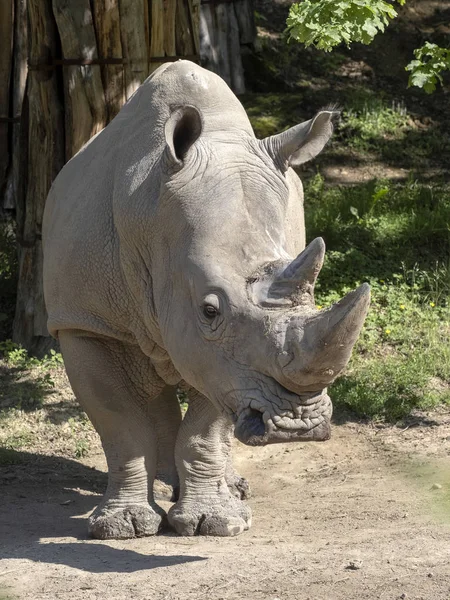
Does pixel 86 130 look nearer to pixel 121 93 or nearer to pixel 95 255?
pixel 121 93

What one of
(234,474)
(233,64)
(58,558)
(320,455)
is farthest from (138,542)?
(233,64)

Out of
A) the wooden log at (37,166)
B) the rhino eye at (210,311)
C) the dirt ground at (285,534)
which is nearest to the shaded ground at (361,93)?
the wooden log at (37,166)

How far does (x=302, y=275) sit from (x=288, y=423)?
0.65 m

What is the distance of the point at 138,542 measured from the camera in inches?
252

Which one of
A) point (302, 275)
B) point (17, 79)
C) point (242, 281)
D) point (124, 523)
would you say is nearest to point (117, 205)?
point (242, 281)

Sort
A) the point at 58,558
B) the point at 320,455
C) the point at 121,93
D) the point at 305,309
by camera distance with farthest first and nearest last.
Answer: the point at 121,93, the point at 320,455, the point at 58,558, the point at 305,309

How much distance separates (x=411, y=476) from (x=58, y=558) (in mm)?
2517

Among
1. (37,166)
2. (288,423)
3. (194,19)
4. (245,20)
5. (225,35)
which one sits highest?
(194,19)

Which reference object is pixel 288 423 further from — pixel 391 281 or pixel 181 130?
pixel 391 281

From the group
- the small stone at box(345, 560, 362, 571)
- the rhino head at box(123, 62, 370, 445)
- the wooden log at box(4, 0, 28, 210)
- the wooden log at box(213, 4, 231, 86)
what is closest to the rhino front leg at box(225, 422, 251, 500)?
the rhino head at box(123, 62, 370, 445)

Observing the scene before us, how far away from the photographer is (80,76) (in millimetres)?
8891

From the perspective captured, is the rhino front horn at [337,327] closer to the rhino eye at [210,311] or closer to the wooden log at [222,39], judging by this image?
the rhino eye at [210,311]

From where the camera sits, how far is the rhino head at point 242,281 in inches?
200

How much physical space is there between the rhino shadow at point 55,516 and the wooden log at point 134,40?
9.43 feet
